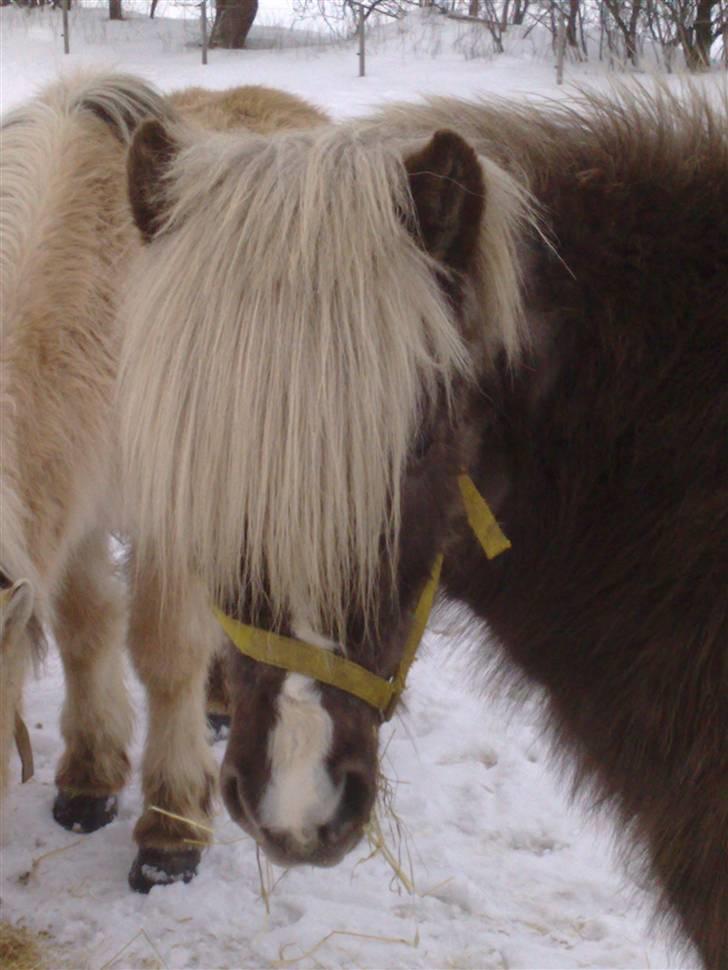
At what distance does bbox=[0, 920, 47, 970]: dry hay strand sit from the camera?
8.23 ft

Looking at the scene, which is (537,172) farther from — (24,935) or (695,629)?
(24,935)

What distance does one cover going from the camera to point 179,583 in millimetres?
2637

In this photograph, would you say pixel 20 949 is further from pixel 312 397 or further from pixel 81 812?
pixel 312 397

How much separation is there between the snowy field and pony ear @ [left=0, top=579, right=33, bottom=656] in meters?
0.82

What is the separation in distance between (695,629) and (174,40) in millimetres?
17593

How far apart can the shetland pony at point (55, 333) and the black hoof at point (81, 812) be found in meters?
0.59

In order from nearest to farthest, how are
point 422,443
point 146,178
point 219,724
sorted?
point 422,443
point 146,178
point 219,724

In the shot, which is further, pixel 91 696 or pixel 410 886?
pixel 91 696

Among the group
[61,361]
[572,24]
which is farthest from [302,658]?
[572,24]

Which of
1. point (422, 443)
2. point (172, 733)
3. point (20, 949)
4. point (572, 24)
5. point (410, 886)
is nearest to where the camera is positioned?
point (422, 443)

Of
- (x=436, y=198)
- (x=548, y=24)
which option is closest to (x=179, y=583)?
(x=436, y=198)

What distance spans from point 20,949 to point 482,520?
6.09 ft

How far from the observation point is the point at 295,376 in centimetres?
128

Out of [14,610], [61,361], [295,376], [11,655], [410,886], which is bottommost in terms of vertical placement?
[410,886]
